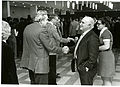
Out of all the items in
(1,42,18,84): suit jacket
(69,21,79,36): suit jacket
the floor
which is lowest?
the floor

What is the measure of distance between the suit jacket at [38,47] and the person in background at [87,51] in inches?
9.3

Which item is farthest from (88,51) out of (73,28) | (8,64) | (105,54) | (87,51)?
(73,28)

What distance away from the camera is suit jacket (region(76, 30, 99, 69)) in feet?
5.93

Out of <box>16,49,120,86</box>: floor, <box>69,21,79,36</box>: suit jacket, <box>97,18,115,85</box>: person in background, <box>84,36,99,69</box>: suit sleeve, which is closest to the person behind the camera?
<box>84,36,99,69</box>: suit sleeve

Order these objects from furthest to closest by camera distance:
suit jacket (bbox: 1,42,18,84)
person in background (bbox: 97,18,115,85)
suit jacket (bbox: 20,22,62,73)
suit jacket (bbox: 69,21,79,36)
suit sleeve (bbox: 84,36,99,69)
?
suit jacket (bbox: 69,21,79,36), person in background (bbox: 97,18,115,85), suit jacket (bbox: 20,22,62,73), suit sleeve (bbox: 84,36,99,69), suit jacket (bbox: 1,42,18,84)

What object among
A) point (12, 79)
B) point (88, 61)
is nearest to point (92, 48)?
point (88, 61)

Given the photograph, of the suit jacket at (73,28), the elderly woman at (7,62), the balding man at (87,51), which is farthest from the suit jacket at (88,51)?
the suit jacket at (73,28)

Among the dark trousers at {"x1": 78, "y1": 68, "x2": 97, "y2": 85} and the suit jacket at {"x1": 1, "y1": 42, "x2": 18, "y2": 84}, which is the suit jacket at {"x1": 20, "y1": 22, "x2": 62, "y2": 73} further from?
the suit jacket at {"x1": 1, "y1": 42, "x2": 18, "y2": 84}

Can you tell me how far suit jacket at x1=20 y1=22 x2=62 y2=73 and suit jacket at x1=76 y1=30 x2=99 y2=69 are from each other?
0.23 metres

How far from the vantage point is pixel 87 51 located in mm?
1847

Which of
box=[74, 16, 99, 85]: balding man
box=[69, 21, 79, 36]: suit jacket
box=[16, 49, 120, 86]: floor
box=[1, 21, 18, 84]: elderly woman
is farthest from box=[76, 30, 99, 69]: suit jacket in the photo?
box=[69, 21, 79, 36]: suit jacket

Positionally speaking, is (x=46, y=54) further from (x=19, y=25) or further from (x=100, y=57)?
(x=19, y=25)

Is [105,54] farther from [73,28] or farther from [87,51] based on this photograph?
[73,28]

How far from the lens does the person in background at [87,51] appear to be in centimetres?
181
